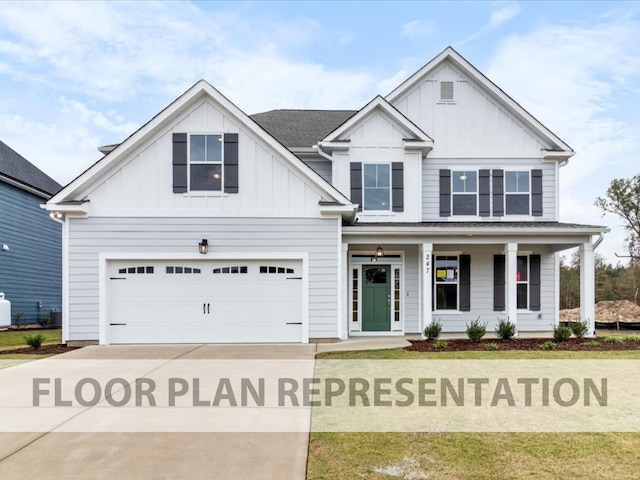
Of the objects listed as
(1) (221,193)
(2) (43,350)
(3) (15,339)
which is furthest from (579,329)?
(3) (15,339)

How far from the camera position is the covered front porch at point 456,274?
40.3 ft

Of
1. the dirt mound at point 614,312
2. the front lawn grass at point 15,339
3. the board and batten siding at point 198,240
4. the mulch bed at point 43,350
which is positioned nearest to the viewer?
the mulch bed at point 43,350

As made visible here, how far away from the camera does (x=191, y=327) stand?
37.6 feet

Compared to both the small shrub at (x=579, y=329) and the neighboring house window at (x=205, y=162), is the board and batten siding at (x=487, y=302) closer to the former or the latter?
the small shrub at (x=579, y=329)

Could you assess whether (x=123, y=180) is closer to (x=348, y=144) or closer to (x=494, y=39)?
(x=348, y=144)

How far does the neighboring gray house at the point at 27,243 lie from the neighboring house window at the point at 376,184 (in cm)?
1343

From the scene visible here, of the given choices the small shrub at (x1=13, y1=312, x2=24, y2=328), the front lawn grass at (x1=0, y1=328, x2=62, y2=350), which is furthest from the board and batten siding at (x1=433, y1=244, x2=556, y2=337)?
the small shrub at (x1=13, y1=312, x2=24, y2=328)

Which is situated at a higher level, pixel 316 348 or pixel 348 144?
pixel 348 144

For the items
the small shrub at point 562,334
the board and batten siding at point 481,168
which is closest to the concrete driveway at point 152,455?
the small shrub at point 562,334

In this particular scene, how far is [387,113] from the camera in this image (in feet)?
42.5

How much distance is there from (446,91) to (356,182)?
4.04 meters

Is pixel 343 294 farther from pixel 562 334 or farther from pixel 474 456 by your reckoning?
pixel 474 456

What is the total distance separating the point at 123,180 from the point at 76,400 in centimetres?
656

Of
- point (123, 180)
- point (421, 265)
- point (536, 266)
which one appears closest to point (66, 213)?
point (123, 180)
